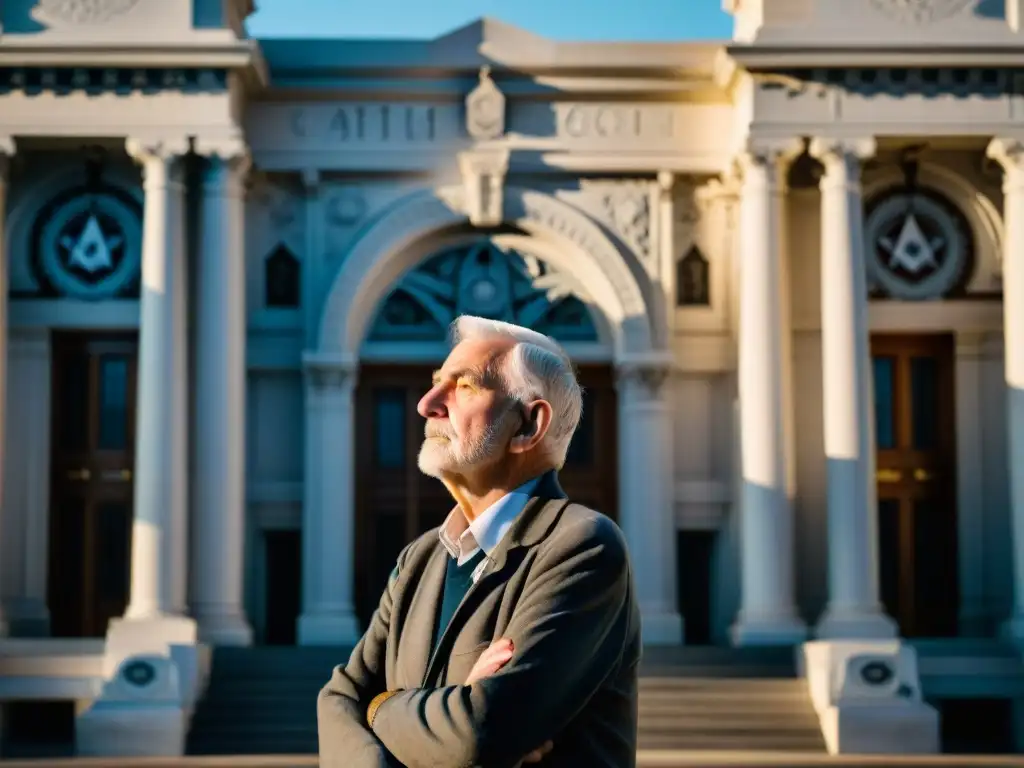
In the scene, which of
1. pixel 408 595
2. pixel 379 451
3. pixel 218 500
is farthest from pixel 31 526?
pixel 408 595

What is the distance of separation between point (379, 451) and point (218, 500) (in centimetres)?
281

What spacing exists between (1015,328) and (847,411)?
243 centimetres

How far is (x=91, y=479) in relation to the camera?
2192cm

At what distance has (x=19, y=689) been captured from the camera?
19.2 meters

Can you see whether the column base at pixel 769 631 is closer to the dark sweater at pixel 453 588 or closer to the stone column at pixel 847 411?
the stone column at pixel 847 411

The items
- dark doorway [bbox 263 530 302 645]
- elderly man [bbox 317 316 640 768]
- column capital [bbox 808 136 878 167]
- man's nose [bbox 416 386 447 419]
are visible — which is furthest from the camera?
dark doorway [bbox 263 530 302 645]

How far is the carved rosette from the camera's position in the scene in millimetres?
21844

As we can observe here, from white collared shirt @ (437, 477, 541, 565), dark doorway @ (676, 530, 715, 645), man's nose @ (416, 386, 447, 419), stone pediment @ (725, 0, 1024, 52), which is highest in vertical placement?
stone pediment @ (725, 0, 1024, 52)

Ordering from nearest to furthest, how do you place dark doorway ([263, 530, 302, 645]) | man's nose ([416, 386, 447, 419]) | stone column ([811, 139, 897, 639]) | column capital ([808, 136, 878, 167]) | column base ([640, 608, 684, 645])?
man's nose ([416, 386, 447, 419]) → stone column ([811, 139, 897, 639]) → column capital ([808, 136, 878, 167]) → column base ([640, 608, 684, 645]) → dark doorway ([263, 530, 302, 645])

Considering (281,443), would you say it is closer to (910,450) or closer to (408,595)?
(910,450)

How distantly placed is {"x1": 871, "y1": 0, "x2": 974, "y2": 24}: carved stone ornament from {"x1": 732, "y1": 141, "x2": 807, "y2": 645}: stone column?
1966 millimetres

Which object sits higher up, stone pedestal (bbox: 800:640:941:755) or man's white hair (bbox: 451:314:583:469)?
man's white hair (bbox: 451:314:583:469)

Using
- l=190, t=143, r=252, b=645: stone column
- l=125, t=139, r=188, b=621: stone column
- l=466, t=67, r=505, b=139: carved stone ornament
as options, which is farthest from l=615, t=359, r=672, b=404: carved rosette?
l=125, t=139, r=188, b=621: stone column

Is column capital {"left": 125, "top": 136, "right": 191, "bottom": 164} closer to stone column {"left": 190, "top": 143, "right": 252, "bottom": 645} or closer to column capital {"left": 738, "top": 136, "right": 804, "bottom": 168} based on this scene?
stone column {"left": 190, "top": 143, "right": 252, "bottom": 645}
